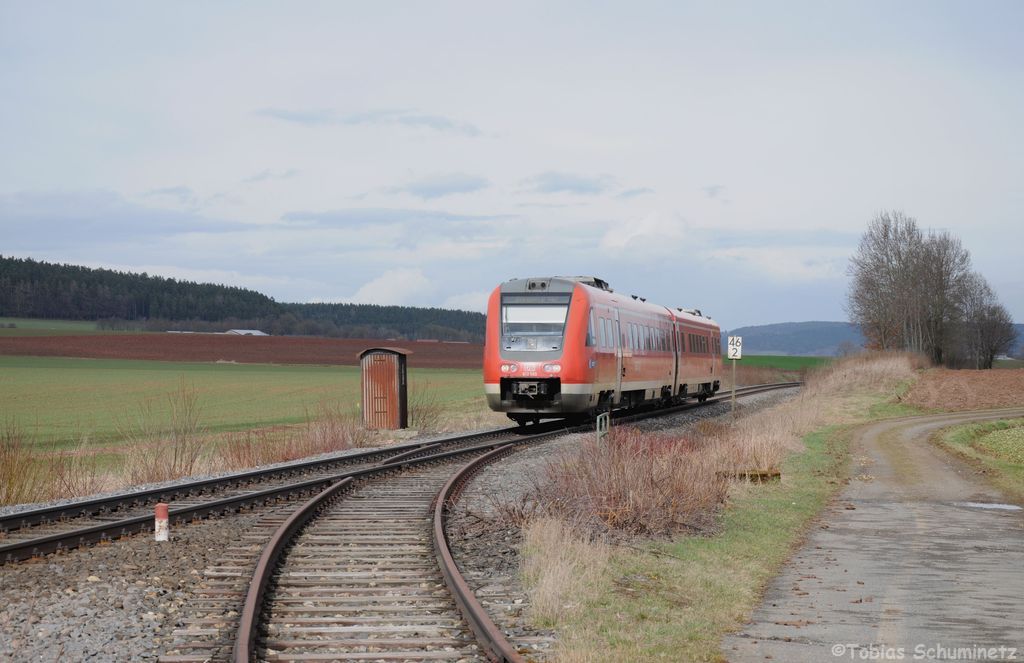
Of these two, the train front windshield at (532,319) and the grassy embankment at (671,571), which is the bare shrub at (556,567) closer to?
the grassy embankment at (671,571)

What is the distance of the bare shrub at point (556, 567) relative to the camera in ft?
27.3

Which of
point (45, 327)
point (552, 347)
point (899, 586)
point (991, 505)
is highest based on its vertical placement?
point (45, 327)

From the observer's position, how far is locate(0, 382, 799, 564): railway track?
11039mm

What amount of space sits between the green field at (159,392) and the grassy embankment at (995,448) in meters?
15.5

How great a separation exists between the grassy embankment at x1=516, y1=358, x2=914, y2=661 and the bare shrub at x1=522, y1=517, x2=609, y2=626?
0.04 feet

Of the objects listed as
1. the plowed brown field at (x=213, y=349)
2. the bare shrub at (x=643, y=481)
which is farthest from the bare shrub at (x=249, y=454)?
the plowed brown field at (x=213, y=349)

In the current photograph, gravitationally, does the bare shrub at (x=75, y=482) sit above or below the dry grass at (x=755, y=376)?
below

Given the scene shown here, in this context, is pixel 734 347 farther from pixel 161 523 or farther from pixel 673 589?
pixel 161 523

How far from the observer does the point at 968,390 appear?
161 feet

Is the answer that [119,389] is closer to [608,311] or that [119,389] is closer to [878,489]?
[608,311]

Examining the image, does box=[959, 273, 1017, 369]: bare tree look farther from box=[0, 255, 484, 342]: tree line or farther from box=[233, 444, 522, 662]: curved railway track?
box=[233, 444, 522, 662]: curved railway track

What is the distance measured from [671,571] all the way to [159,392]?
47229mm

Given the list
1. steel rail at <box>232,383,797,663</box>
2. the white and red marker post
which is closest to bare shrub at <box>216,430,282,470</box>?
steel rail at <box>232,383,797,663</box>

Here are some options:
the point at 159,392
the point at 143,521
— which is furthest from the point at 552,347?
the point at 159,392
